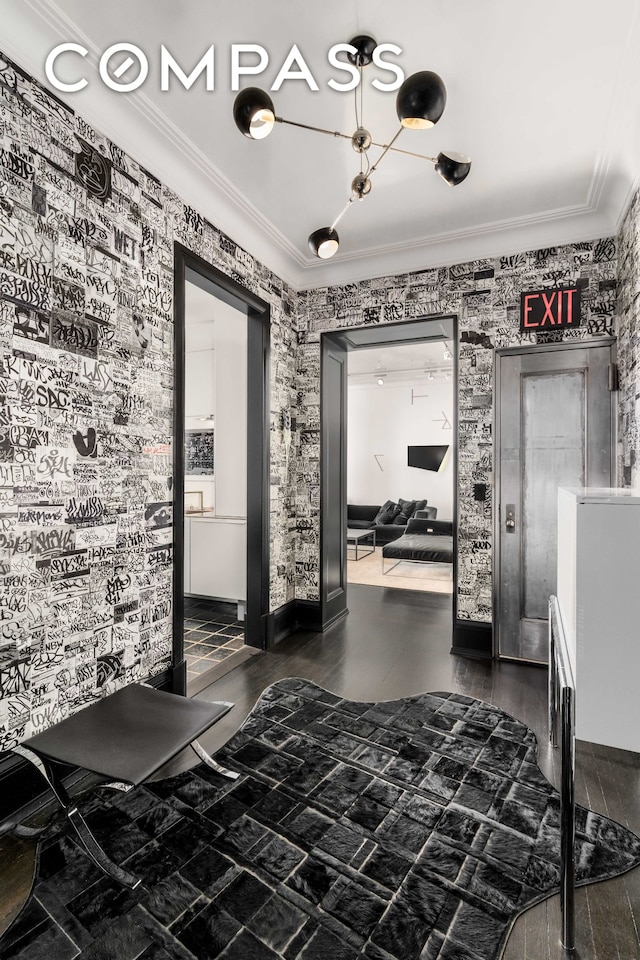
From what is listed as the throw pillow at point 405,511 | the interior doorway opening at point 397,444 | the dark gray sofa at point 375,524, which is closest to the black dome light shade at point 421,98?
the interior doorway opening at point 397,444

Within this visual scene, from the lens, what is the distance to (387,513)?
8.72 m

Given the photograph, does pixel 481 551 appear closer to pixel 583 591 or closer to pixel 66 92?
pixel 583 591

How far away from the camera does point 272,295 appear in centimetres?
387

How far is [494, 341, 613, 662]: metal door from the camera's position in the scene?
3309mm

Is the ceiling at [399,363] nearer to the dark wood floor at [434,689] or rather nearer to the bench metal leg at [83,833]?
the dark wood floor at [434,689]

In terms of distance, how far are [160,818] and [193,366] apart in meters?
4.74

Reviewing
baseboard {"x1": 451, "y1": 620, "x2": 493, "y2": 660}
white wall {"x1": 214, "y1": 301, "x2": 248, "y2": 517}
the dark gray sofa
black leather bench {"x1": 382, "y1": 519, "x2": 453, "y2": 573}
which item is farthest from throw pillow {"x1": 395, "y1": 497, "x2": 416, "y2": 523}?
baseboard {"x1": 451, "y1": 620, "x2": 493, "y2": 660}

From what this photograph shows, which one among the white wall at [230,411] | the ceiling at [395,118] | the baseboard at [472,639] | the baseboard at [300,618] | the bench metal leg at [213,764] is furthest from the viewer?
the white wall at [230,411]

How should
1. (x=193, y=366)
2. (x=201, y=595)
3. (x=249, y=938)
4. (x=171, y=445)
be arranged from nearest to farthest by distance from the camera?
(x=249, y=938)
(x=171, y=445)
(x=201, y=595)
(x=193, y=366)

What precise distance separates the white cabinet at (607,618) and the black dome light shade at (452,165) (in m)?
1.42

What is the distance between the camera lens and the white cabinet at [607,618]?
1251mm

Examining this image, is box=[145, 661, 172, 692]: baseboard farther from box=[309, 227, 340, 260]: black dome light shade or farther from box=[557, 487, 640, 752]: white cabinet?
box=[309, 227, 340, 260]: black dome light shade

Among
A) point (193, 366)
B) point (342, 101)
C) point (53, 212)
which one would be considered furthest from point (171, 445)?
point (193, 366)

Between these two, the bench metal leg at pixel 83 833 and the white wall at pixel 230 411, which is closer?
the bench metal leg at pixel 83 833
